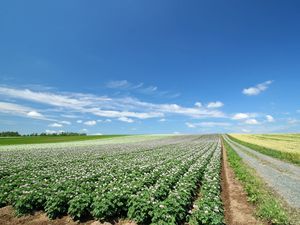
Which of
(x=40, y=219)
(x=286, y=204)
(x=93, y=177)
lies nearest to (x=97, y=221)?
(x=40, y=219)

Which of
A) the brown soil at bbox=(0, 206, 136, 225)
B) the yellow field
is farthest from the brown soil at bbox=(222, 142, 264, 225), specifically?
the yellow field

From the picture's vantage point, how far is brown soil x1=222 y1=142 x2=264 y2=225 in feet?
30.8

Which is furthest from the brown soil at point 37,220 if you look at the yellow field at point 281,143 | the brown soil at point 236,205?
the yellow field at point 281,143

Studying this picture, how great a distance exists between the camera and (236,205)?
11.3m

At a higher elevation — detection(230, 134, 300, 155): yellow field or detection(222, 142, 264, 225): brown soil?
detection(230, 134, 300, 155): yellow field

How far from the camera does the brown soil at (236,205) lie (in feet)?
30.8

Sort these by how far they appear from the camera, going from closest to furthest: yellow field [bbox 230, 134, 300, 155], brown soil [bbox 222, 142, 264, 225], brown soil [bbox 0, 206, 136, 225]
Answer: brown soil [bbox 0, 206, 136, 225] < brown soil [bbox 222, 142, 264, 225] < yellow field [bbox 230, 134, 300, 155]

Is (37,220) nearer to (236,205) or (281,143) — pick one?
(236,205)

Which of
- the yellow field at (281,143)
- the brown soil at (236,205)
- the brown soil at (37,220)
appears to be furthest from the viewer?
the yellow field at (281,143)

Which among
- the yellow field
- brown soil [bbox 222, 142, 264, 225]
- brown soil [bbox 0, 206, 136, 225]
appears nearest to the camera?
brown soil [bbox 0, 206, 136, 225]

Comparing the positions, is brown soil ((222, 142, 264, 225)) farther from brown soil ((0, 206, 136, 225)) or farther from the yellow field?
the yellow field

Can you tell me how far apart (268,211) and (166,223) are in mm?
4622

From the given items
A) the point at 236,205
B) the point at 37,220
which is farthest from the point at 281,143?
the point at 37,220

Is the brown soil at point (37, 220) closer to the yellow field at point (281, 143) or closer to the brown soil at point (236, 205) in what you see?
the brown soil at point (236, 205)
